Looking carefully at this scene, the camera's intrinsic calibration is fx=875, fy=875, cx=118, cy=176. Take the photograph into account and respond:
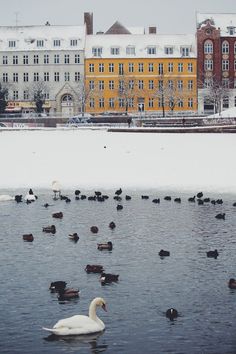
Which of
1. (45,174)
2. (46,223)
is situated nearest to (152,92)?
(45,174)

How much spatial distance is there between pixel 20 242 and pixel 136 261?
15.9 ft

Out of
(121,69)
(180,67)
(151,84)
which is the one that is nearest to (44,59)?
(121,69)

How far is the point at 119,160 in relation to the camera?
58344 mm

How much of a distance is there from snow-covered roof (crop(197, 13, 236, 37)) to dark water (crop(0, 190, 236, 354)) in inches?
3380

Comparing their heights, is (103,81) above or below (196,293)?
above

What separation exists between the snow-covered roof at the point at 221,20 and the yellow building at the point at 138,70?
3.79 metres

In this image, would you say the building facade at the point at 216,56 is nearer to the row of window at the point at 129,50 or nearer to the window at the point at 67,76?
the row of window at the point at 129,50

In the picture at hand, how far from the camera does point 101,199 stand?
133ft

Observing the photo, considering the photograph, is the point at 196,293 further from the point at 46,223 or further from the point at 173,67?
the point at 173,67

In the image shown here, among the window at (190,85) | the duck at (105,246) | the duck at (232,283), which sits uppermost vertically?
the window at (190,85)

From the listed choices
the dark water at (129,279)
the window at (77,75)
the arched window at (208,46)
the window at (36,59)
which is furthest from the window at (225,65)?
the dark water at (129,279)

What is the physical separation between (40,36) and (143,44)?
14.7 metres

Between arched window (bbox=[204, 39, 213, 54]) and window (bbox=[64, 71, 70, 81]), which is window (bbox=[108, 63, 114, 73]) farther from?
arched window (bbox=[204, 39, 213, 54])

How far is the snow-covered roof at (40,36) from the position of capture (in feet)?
405
